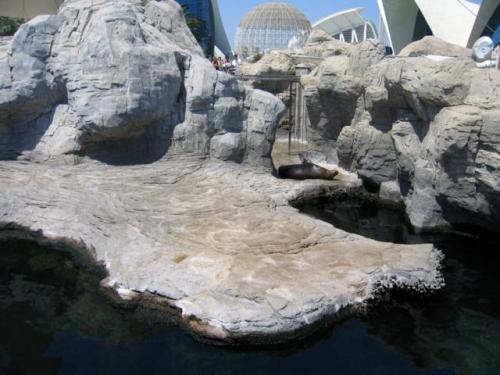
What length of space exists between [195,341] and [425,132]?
8088mm

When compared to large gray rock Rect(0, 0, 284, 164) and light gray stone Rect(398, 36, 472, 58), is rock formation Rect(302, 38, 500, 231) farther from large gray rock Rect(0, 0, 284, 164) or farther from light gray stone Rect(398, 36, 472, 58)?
large gray rock Rect(0, 0, 284, 164)

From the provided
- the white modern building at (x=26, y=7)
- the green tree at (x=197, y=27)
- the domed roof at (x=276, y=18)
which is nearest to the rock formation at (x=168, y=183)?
the white modern building at (x=26, y=7)

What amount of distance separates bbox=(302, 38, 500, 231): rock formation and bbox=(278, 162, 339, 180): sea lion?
95 cm

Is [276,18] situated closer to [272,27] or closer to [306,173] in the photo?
[272,27]

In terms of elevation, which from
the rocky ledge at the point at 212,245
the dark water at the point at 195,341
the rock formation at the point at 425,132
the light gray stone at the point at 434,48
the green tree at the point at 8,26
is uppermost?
the green tree at the point at 8,26

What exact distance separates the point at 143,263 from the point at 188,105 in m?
5.93

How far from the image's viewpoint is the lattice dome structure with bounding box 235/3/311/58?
4734cm

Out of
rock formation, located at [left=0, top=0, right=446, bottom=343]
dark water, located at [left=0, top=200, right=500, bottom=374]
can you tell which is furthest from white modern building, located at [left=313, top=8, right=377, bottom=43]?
dark water, located at [left=0, top=200, right=500, bottom=374]

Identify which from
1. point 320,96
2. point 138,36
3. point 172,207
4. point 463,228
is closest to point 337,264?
point 172,207

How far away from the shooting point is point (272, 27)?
156 feet

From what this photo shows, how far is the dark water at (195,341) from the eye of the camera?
655cm

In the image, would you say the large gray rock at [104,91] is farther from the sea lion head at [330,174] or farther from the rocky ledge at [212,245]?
the sea lion head at [330,174]

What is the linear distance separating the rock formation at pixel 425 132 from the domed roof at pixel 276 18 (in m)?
33.2

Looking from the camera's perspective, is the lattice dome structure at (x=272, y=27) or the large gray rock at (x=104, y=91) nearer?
the large gray rock at (x=104, y=91)
